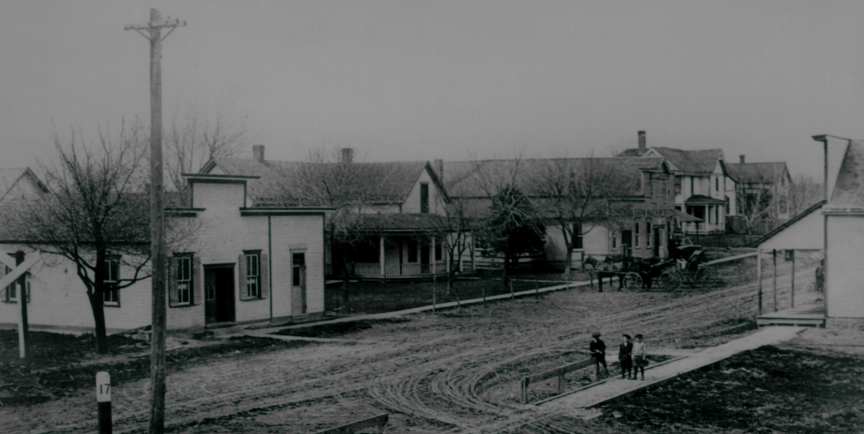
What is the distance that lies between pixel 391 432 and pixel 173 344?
10319mm

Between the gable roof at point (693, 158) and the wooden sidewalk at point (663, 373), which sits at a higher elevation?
the gable roof at point (693, 158)

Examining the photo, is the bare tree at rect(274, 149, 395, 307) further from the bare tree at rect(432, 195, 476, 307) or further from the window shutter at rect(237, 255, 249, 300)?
the window shutter at rect(237, 255, 249, 300)

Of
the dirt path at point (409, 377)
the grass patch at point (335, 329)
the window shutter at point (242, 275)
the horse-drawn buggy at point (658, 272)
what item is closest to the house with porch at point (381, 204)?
the horse-drawn buggy at point (658, 272)

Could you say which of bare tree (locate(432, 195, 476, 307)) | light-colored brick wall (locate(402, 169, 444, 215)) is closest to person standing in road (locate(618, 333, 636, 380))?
bare tree (locate(432, 195, 476, 307))

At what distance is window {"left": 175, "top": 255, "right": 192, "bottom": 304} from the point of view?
23.1 metres

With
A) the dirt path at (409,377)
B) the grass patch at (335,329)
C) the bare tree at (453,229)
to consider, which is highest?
the bare tree at (453,229)

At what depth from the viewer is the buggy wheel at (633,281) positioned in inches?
1383

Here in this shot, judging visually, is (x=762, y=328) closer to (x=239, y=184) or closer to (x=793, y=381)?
(x=793, y=381)

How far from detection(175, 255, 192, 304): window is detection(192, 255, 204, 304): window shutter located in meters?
0.09

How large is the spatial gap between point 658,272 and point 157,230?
91.2 feet

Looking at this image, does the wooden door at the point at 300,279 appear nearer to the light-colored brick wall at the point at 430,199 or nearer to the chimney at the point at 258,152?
the light-colored brick wall at the point at 430,199

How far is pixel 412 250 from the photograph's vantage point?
43.2m

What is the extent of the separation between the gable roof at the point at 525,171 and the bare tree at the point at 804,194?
660 inches

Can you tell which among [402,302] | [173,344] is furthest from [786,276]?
[173,344]
